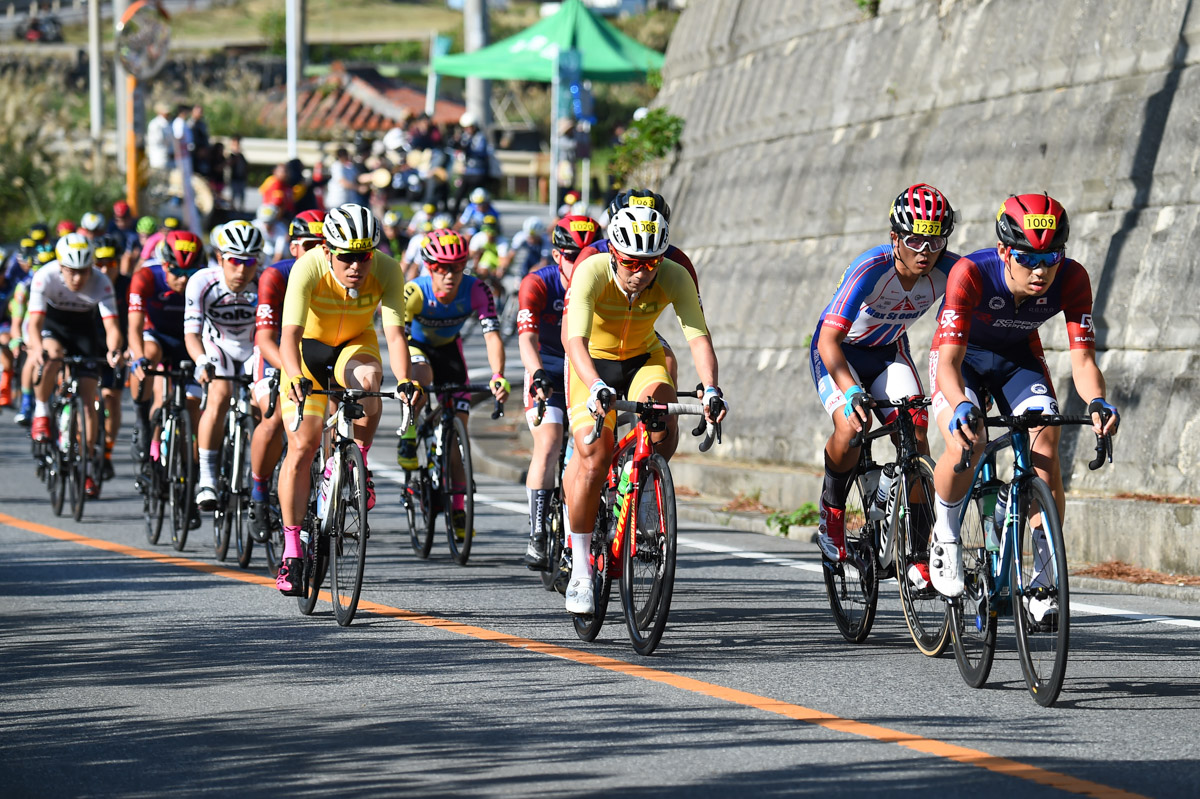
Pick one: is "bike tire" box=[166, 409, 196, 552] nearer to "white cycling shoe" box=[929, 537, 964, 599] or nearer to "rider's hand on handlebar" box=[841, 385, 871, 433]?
"rider's hand on handlebar" box=[841, 385, 871, 433]

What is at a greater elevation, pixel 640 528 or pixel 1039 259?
pixel 1039 259

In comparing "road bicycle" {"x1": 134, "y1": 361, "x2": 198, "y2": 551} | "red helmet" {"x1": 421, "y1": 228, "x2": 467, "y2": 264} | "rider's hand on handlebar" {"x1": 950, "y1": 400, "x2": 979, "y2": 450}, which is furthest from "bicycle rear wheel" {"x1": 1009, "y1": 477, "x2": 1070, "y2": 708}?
"road bicycle" {"x1": 134, "y1": 361, "x2": 198, "y2": 551}

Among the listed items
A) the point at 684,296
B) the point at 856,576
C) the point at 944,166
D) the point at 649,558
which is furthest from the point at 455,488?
the point at 944,166

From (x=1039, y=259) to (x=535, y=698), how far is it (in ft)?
9.05

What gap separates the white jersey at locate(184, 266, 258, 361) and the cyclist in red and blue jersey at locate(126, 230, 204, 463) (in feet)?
3.18

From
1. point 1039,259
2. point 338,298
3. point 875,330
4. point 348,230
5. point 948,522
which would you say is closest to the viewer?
point 1039,259

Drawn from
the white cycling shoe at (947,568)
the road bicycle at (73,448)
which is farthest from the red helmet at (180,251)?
the white cycling shoe at (947,568)

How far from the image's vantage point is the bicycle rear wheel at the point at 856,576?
8078mm

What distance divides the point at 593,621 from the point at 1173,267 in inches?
223

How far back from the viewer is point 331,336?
30.7 feet

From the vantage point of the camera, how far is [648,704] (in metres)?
6.75

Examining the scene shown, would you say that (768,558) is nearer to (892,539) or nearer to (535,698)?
(892,539)

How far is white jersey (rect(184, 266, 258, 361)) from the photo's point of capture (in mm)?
11305

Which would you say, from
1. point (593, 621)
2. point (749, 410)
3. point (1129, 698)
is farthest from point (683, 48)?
point (1129, 698)
